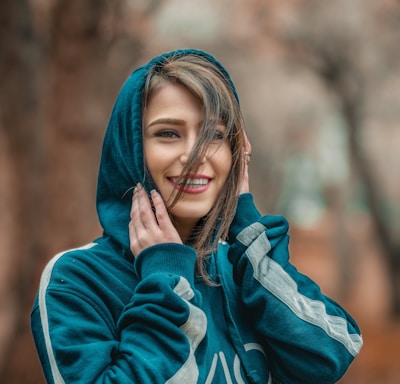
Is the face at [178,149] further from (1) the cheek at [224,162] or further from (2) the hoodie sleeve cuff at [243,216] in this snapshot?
(2) the hoodie sleeve cuff at [243,216]

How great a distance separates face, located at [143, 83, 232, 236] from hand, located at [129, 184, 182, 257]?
52 mm

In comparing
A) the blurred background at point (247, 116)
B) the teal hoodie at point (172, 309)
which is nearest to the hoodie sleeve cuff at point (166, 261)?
the teal hoodie at point (172, 309)

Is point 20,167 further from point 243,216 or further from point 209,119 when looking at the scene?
point 209,119

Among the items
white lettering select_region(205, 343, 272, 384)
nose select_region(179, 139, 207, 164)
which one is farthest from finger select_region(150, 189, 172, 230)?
white lettering select_region(205, 343, 272, 384)

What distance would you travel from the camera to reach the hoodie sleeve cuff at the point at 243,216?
2623mm

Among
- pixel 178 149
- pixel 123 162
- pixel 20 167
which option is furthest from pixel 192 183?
pixel 20 167

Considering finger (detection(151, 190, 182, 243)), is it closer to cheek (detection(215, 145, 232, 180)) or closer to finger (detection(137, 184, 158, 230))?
finger (detection(137, 184, 158, 230))

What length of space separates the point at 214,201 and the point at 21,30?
432 centimetres

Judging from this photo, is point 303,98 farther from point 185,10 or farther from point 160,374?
point 160,374

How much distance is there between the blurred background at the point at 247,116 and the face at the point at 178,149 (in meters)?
4.13

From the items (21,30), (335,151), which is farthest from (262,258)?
(335,151)

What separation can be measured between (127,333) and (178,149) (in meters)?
0.57

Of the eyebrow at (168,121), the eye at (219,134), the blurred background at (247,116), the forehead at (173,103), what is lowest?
the blurred background at (247,116)

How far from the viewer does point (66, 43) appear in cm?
692
